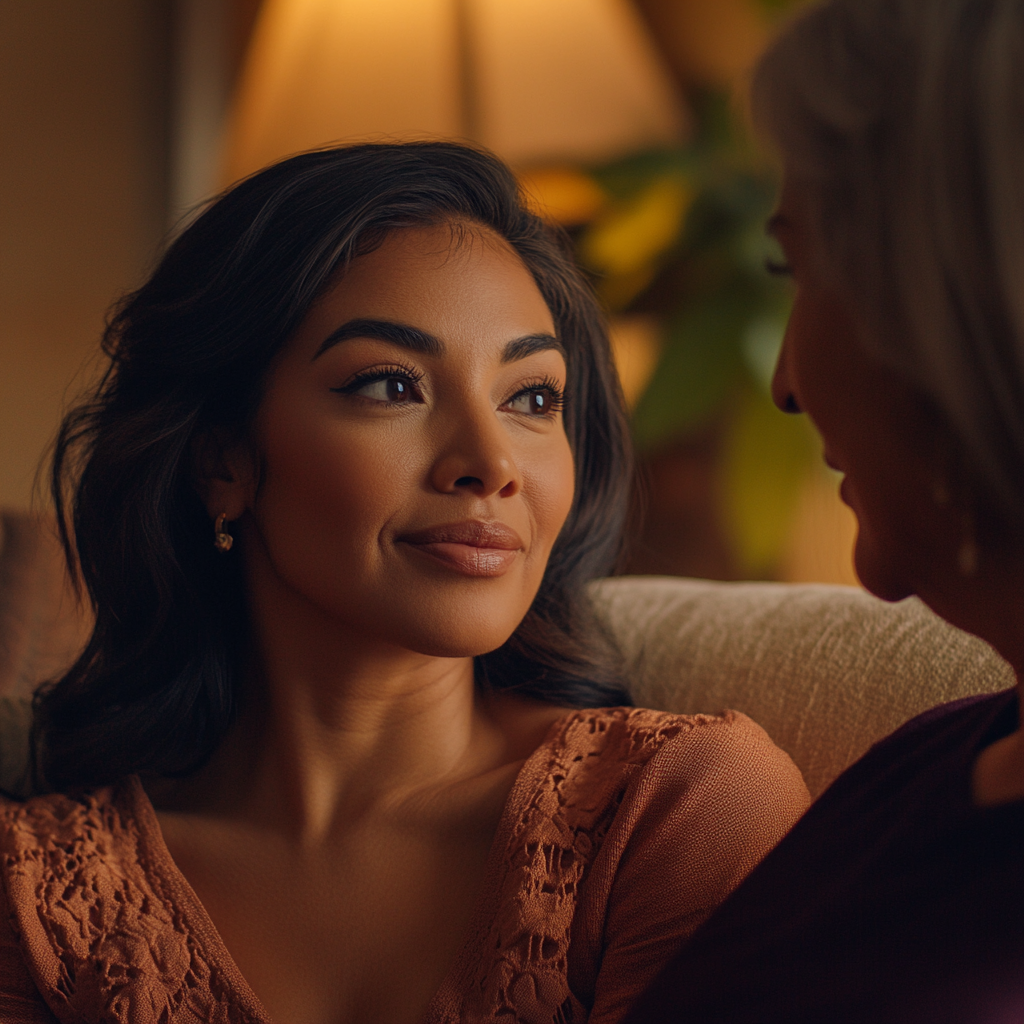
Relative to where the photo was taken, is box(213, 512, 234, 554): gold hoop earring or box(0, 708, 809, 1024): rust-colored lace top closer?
box(0, 708, 809, 1024): rust-colored lace top

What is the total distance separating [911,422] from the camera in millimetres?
548

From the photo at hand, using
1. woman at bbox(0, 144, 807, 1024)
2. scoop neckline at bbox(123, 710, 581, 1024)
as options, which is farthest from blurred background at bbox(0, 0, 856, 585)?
scoop neckline at bbox(123, 710, 581, 1024)

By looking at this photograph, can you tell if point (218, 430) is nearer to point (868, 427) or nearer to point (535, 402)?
point (535, 402)

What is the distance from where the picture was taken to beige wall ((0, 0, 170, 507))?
250cm

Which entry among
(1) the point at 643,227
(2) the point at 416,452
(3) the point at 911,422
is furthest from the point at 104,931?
(1) the point at 643,227

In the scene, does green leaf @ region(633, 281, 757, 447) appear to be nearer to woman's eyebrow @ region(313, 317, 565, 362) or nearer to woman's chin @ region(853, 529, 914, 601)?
woman's eyebrow @ region(313, 317, 565, 362)

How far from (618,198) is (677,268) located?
0.87ft

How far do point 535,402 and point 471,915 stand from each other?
0.47 meters

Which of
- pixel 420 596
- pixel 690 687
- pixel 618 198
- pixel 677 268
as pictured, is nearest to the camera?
pixel 420 596

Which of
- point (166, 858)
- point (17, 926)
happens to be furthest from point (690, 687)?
point (17, 926)

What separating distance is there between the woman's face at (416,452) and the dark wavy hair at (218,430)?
0.18ft

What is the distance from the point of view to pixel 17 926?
1.03 metres

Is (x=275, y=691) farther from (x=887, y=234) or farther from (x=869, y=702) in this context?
(x=887, y=234)

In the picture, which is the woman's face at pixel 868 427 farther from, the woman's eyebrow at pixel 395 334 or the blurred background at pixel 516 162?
the blurred background at pixel 516 162
